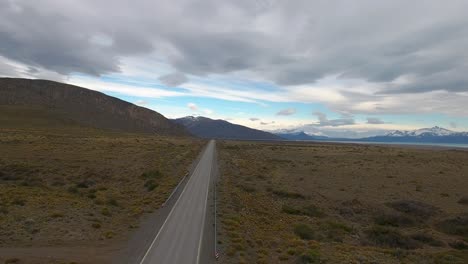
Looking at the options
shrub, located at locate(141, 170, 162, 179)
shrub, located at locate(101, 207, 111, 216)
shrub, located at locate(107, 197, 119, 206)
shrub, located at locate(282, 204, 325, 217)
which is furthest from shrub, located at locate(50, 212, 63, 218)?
shrub, located at locate(141, 170, 162, 179)

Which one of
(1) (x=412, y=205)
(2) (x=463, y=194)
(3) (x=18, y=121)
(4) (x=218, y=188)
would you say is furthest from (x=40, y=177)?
(3) (x=18, y=121)

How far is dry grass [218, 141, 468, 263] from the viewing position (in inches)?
707

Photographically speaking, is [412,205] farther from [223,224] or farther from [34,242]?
[34,242]

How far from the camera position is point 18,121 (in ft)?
490

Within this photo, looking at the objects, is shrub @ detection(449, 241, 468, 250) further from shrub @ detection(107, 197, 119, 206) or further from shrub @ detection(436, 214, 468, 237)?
shrub @ detection(107, 197, 119, 206)

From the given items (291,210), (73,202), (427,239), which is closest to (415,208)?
(427,239)

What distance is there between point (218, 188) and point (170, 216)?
11.5 m

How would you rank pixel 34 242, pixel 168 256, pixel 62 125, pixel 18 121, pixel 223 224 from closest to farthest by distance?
1. pixel 168 256
2. pixel 34 242
3. pixel 223 224
4. pixel 18 121
5. pixel 62 125

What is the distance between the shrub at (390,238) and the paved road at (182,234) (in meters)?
10.9

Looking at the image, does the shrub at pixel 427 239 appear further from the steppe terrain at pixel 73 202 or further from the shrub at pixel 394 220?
the steppe terrain at pixel 73 202

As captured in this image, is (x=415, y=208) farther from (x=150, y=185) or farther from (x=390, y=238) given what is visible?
(x=150, y=185)

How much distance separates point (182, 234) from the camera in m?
18.9

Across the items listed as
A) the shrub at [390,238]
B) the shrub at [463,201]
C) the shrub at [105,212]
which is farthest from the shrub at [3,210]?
the shrub at [463,201]

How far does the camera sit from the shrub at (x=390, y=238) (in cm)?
2092
